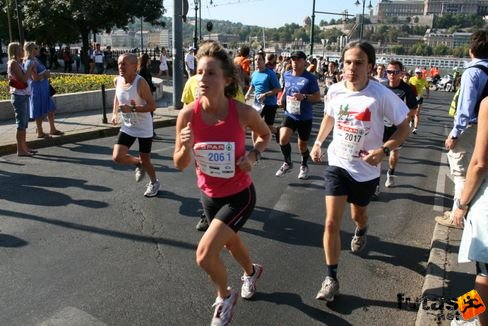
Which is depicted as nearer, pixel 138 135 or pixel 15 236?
pixel 15 236

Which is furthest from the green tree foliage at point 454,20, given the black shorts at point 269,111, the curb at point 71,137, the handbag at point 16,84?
the handbag at point 16,84

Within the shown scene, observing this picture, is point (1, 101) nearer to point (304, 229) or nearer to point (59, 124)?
point (59, 124)

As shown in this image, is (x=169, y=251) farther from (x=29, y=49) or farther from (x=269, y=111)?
(x=29, y=49)

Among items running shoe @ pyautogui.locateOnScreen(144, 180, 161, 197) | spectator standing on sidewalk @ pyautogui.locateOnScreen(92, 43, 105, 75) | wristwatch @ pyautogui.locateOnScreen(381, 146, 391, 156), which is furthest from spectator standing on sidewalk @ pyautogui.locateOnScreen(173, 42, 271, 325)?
spectator standing on sidewalk @ pyautogui.locateOnScreen(92, 43, 105, 75)

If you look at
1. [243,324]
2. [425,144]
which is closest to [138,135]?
[243,324]

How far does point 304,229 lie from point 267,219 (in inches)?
19.4

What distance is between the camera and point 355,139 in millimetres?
3645

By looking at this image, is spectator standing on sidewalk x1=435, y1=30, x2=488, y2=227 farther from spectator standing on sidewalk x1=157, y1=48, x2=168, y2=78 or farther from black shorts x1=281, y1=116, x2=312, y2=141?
spectator standing on sidewalk x1=157, y1=48, x2=168, y2=78

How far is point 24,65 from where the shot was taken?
8.50 meters

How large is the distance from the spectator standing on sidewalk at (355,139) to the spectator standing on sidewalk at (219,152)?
766 millimetres

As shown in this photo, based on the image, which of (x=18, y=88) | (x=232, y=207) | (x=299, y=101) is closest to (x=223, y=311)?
(x=232, y=207)

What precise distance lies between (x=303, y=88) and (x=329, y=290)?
4.04 m

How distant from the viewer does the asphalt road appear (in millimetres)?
3459

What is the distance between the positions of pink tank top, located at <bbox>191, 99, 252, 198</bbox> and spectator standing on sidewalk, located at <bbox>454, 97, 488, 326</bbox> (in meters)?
1.46
